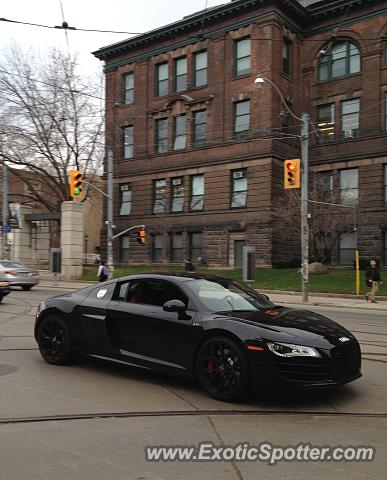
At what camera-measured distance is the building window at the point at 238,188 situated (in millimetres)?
35103

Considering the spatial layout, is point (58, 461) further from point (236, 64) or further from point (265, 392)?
point (236, 64)

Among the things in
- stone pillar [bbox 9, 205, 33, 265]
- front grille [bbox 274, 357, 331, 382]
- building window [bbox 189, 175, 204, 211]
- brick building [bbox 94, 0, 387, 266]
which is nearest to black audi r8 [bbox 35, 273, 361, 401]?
front grille [bbox 274, 357, 331, 382]

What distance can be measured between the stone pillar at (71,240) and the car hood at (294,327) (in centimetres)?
2897

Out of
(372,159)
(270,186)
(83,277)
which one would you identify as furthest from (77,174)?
(372,159)

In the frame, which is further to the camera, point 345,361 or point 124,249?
point 124,249

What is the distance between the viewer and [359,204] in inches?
1275

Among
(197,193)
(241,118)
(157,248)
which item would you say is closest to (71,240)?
(157,248)

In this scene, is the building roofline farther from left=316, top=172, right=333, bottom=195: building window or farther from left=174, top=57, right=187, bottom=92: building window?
left=316, top=172, right=333, bottom=195: building window

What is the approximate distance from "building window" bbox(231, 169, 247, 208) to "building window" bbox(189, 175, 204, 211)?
105 inches

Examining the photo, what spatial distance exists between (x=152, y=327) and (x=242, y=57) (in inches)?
1278

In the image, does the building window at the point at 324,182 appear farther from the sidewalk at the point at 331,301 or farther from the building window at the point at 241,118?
the sidewalk at the point at 331,301

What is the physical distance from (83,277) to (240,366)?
97.3 feet

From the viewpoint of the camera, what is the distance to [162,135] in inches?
1580

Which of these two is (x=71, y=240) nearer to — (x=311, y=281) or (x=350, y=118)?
(x=311, y=281)
